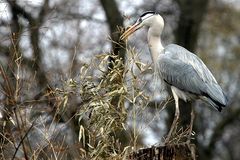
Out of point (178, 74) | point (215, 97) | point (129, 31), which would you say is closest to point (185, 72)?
point (178, 74)

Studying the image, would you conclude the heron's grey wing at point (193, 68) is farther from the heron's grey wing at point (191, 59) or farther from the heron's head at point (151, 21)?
the heron's head at point (151, 21)

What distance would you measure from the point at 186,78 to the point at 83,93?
203cm

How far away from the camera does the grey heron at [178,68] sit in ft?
33.2

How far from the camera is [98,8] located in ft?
59.9

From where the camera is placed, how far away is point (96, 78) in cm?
905

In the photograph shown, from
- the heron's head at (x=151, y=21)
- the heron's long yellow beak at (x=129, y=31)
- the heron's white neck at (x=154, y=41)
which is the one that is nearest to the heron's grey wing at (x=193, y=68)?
the heron's white neck at (x=154, y=41)

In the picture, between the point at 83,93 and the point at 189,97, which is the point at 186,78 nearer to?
the point at 189,97

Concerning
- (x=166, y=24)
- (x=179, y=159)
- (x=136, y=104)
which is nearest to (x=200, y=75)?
(x=136, y=104)

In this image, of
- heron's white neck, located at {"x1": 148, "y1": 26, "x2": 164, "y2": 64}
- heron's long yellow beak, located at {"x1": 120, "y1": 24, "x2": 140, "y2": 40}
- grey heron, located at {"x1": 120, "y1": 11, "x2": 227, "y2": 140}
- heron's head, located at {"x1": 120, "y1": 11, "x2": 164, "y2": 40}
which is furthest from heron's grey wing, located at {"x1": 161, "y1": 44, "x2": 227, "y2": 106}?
heron's long yellow beak, located at {"x1": 120, "y1": 24, "x2": 140, "y2": 40}

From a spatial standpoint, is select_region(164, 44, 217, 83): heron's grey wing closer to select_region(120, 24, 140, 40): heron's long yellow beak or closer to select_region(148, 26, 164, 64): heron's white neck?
select_region(148, 26, 164, 64): heron's white neck

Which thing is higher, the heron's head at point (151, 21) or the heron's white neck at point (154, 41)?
the heron's head at point (151, 21)

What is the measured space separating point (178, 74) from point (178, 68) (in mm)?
116

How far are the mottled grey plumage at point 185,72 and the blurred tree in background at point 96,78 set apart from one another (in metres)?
0.42

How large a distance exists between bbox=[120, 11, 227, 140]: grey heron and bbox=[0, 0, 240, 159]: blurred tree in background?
40 cm
